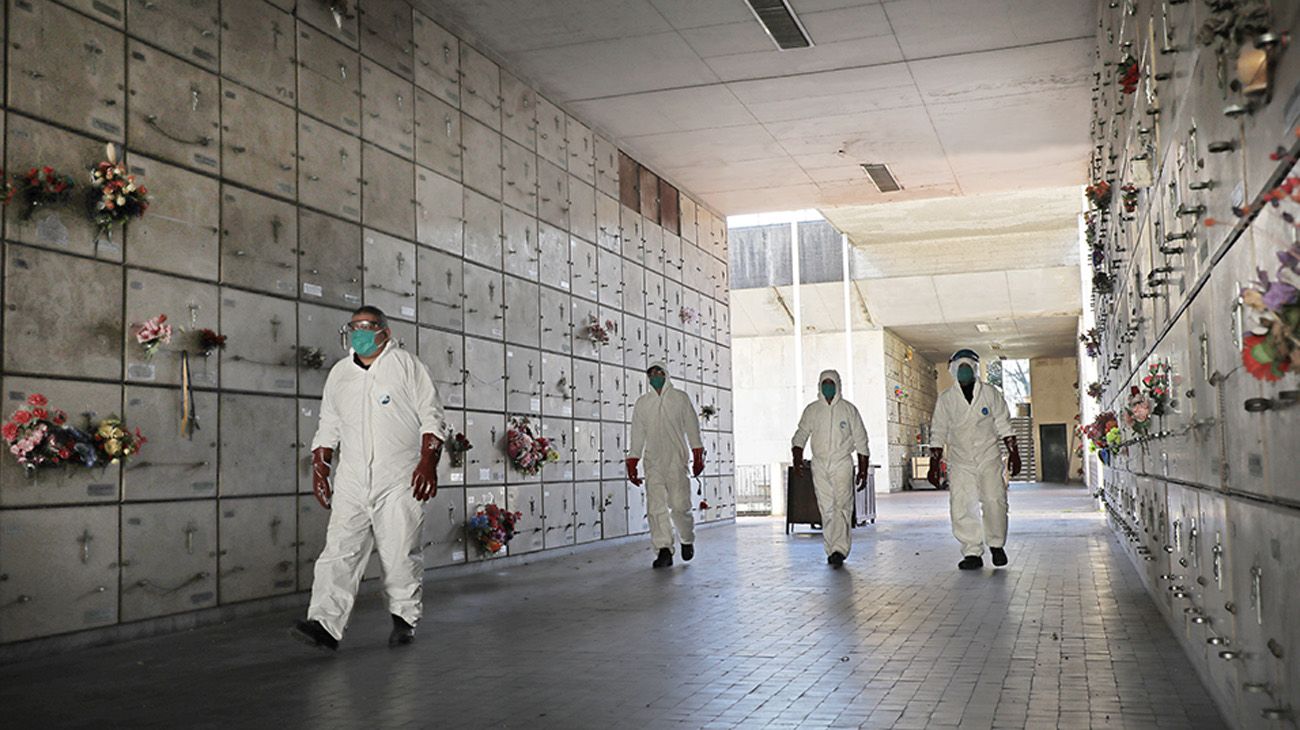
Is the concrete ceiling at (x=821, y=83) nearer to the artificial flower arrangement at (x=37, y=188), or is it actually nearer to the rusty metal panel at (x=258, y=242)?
the rusty metal panel at (x=258, y=242)

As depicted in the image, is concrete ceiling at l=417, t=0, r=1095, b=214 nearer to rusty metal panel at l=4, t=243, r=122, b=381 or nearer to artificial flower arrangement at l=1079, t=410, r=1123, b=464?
artificial flower arrangement at l=1079, t=410, r=1123, b=464

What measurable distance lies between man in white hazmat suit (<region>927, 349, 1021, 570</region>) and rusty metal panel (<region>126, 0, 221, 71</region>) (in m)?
5.55

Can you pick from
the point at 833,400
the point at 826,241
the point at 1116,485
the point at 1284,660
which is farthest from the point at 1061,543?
the point at 826,241

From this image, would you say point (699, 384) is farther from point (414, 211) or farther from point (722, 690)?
point (722, 690)

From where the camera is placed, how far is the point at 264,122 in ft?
24.0

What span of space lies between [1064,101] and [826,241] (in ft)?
42.6

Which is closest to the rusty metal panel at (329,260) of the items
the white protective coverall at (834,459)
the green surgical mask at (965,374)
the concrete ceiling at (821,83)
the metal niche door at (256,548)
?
the metal niche door at (256,548)

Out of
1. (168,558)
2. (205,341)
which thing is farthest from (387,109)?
(168,558)

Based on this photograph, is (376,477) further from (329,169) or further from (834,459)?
(834,459)

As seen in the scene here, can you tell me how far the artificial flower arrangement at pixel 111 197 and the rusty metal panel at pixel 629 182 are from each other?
26.1ft

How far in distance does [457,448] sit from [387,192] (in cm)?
204

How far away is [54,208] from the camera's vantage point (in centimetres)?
571

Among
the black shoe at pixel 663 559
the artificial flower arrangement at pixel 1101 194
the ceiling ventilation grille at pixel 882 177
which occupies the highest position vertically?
the ceiling ventilation grille at pixel 882 177

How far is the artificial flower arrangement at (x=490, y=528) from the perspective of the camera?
9.52 meters
